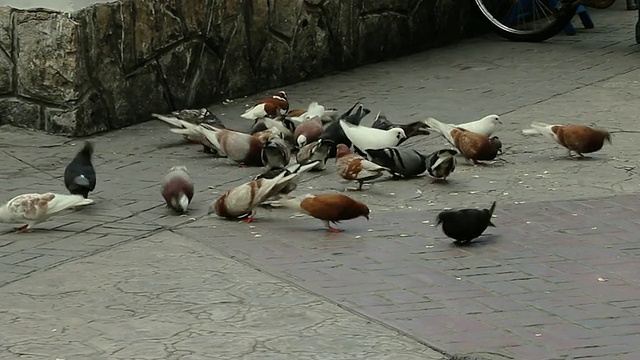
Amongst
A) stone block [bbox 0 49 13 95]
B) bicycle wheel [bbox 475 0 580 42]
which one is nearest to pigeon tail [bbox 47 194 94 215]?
stone block [bbox 0 49 13 95]

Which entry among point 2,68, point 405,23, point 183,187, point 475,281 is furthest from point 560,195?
point 405,23

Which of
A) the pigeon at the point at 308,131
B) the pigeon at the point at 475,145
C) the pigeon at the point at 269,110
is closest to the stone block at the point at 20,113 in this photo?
the pigeon at the point at 269,110

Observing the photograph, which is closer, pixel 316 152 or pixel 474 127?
pixel 316 152

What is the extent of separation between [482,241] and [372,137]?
1.50 metres

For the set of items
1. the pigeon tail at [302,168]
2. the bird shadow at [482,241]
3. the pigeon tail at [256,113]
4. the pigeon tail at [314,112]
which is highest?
the pigeon tail at [302,168]

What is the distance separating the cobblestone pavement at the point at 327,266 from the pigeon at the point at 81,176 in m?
0.13

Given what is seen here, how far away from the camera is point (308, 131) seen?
8477mm

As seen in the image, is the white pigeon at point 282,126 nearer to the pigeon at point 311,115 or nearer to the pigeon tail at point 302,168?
the pigeon at point 311,115

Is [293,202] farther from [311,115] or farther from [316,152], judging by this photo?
[311,115]

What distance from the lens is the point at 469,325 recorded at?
5434 millimetres

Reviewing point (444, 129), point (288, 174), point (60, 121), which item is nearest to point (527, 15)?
point (444, 129)

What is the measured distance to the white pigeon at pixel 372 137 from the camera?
8.00 m

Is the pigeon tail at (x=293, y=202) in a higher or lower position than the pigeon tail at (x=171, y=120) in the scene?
higher

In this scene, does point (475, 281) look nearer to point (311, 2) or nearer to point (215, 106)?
point (215, 106)
